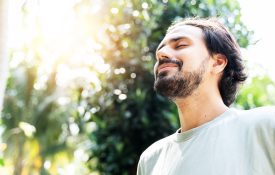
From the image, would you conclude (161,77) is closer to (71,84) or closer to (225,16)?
(225,16)

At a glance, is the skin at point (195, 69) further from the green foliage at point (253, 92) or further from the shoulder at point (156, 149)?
the green foliage at point (253, 92)

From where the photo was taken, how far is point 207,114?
2.00 m

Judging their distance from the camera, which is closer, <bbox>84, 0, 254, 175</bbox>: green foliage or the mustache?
the mustache

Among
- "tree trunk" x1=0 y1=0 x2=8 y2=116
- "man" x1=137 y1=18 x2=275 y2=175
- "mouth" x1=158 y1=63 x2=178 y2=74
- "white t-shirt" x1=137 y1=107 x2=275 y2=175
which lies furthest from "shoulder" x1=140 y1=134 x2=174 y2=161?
"tree trunk" x1=0 y1=0 x2=8 y2=116

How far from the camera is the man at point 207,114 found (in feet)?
5.36

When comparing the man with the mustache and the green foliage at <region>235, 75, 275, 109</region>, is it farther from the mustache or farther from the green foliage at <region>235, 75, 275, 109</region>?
the green foliage at <region>235, 75, 275, 109</region>

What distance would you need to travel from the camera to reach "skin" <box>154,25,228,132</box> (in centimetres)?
202

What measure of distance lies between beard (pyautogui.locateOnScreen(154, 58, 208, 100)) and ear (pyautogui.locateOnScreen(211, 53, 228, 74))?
0.13 m

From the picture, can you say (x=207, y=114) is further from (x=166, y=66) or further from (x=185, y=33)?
(x=185, y=33)

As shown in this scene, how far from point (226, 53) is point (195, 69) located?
A: 1.02ft

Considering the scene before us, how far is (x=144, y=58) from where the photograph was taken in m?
5.75

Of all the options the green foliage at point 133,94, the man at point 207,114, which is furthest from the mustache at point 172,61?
the green foliage at point 133,94

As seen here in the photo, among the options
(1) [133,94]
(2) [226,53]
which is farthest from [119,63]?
(2) [226,53]

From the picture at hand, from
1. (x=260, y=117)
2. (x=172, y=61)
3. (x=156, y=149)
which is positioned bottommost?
(x=156, y=149)
